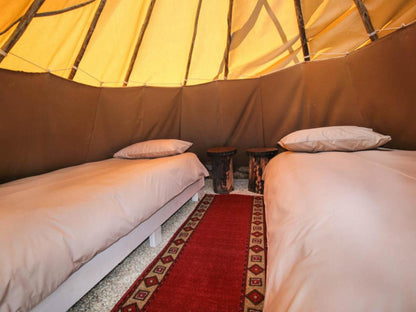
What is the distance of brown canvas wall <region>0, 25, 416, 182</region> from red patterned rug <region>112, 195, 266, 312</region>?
5.14ft

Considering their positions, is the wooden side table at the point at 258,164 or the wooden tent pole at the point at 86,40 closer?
the wooden tent pole at the point at 86,40

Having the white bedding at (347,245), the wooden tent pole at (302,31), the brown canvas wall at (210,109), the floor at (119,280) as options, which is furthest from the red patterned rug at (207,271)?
the wooden tent pole at (302,31)

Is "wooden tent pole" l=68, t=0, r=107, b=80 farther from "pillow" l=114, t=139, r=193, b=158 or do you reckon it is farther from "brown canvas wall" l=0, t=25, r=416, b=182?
"pillow" l=114, t=139, r=193, b=158

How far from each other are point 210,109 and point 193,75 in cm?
67

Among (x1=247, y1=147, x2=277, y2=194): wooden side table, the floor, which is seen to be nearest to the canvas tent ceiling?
(x1=247, y1=147, x2=277, y2=194): wooden side table

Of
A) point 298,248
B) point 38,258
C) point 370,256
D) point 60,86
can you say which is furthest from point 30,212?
point 60,86

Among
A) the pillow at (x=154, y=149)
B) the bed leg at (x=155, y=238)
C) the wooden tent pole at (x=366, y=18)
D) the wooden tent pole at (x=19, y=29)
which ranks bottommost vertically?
A: the bed leg at (x=155, y=238)

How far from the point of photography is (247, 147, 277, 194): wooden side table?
2.47 m

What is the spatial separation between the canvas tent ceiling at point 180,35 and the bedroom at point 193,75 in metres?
0.01

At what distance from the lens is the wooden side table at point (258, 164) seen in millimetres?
2467

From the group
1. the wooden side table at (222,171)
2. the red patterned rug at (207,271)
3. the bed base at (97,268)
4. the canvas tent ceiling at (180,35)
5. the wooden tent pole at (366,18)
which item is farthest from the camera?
the wooden side table at (222,171)

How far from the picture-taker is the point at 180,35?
9.46ft

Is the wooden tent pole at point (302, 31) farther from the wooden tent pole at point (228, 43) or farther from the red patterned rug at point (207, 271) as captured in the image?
the red patterned rug at point (207, 271)

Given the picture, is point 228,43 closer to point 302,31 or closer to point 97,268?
point 302,31
